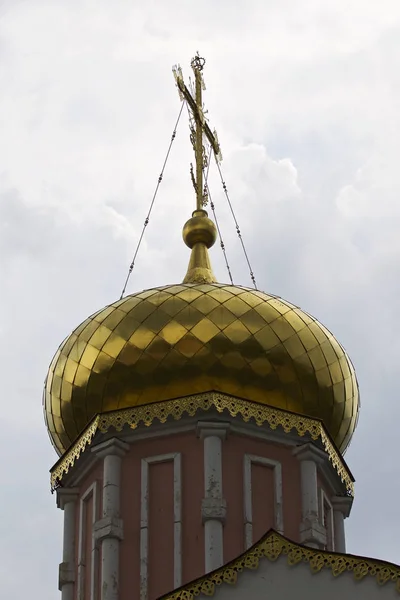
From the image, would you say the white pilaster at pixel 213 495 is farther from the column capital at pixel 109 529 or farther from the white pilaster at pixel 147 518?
the column capital at pixel 109 529

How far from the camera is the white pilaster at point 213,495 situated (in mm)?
16344

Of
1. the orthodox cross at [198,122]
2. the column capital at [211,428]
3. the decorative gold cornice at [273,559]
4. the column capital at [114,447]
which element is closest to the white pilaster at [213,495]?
the column capital at [211,428]

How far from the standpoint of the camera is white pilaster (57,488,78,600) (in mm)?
17562

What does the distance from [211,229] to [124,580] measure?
5.59 metres

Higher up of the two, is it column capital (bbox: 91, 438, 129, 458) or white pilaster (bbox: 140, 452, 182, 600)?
column capital (bbox: 91, 438, 129, 458)

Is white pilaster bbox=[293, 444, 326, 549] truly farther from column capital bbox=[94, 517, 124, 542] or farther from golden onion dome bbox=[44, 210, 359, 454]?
column capital bbox=[94, 517, 124, 542]

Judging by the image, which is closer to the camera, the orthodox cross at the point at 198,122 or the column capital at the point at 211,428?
the column capital at the point at 211,428

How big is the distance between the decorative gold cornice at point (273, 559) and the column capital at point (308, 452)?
9.47 feet

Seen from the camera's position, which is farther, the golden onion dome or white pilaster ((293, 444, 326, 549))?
the golden onion dome

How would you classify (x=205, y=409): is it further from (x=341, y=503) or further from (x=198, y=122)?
(x=198, y=122)

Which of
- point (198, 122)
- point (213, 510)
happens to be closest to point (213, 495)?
point (213, 510)

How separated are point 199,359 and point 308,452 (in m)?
1.60

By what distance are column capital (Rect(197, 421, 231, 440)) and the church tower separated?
0.04ft

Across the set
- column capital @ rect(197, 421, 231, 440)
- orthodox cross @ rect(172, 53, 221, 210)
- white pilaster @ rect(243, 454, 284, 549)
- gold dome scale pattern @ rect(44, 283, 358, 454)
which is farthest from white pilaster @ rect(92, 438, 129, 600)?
orthodox cross @ rect(172, 53, 221, 210)
